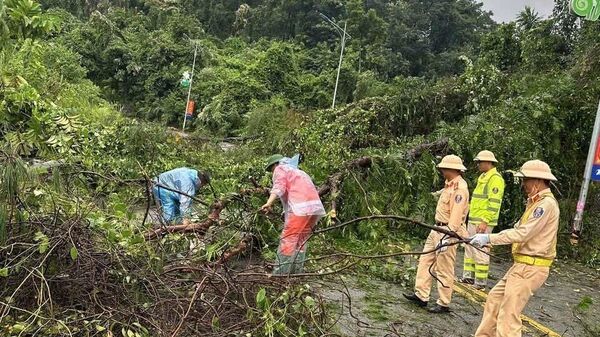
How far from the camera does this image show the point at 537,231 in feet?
12.8

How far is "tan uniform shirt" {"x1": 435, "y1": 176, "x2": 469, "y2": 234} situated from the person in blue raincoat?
2433 mm

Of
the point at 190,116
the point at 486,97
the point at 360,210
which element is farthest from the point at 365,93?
the point at 360,210

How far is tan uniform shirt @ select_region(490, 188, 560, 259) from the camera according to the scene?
3875 mm

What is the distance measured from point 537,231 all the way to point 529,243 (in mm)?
104

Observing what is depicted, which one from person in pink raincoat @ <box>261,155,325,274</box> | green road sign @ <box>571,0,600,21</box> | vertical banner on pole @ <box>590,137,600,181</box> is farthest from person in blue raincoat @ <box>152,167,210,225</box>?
green road sign @ <box>571,0,600,21</box>

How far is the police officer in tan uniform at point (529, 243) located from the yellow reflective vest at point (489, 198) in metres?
1.85

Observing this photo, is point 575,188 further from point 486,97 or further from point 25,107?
point 25,107

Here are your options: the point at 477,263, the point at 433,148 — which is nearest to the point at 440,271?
the point at 477,263

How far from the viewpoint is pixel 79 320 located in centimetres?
333

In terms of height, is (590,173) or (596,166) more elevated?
(596,166)

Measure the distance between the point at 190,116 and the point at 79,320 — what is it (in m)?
30.1

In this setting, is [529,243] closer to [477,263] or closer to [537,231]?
[537,231]

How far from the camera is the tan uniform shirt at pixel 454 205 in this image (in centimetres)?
506

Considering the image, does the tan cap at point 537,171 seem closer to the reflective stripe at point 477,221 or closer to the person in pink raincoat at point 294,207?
the person in pink raincoat at point 294,207
